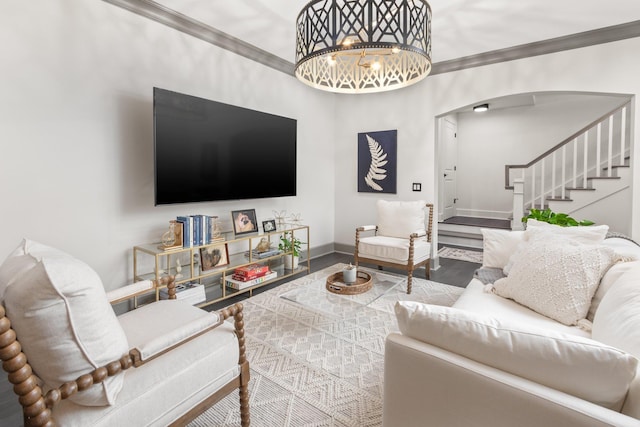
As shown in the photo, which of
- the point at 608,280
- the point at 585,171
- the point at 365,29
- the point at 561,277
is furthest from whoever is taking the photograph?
the point at 585,171

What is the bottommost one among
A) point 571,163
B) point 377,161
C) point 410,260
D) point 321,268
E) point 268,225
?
point 321,268

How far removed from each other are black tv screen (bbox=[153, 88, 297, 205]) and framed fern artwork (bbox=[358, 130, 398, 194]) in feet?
4.21

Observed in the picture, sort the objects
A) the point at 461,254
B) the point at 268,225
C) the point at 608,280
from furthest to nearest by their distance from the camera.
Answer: the point at 461,254, the point at 268,225, the point at 608,280

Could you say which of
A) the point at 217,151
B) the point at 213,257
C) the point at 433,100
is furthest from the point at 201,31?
the point at 433,100

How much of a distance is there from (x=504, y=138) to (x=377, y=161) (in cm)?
391

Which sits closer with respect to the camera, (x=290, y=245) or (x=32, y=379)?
(x=32, y=379)

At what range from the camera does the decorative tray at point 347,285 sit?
99.7 inches

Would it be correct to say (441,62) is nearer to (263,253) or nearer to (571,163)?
(263,253)

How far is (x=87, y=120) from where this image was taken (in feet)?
8.20

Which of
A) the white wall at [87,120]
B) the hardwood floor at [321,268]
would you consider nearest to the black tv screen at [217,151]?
the white wall at [87,120]

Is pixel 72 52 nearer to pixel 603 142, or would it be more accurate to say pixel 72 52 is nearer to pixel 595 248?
pixel 595 248

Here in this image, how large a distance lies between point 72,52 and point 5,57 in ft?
1.33

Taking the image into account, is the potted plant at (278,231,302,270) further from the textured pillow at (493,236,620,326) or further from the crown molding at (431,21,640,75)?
the crown molding at (431,21,640,75)

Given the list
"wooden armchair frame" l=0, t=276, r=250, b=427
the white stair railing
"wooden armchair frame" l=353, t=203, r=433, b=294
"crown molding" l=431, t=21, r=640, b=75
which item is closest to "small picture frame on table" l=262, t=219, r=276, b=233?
"wooden armchair frame" l=353, t=203, r=433, b=294
